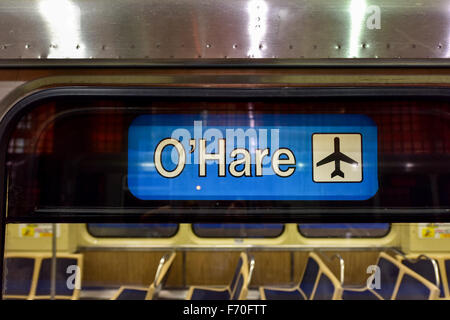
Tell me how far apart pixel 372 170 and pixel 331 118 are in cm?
27

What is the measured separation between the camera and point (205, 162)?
146 centimetres

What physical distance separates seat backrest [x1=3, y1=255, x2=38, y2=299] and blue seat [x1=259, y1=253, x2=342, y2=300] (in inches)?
87.7

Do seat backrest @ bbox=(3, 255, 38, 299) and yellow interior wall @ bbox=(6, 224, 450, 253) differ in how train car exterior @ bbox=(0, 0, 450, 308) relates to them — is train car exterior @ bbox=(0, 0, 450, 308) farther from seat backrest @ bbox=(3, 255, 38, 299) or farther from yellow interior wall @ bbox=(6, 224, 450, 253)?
yellow interior wall @ bbox=(6, 224, 450, 253)

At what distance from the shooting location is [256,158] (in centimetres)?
146

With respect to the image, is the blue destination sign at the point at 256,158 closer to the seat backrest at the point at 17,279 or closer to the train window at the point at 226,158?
the train window at the point at 226,158

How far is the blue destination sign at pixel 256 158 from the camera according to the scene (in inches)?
57.4

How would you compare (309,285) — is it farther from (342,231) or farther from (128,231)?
(128,231)

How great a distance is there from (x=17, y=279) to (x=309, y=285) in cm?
340

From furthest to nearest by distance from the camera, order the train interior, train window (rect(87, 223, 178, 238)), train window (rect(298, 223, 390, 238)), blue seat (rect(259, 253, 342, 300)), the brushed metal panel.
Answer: train window (rect(298, 223, 390, 238))
train window (rect(87, 223, 178, 238))
the train interior
blue seat (rect(259, 253, 342, 300))
the brushed metal panel

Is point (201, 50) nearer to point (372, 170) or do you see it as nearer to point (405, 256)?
point (372, 170)

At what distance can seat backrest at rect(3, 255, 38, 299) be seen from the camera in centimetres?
147

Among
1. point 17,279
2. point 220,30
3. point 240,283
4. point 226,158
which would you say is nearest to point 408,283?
point 240,283

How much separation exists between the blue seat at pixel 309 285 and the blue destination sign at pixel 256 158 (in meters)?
1.96

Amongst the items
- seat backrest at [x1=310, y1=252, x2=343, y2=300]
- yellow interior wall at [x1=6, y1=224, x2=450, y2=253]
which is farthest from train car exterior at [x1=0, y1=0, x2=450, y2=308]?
yellow interior wall at [x1=6, y1=224, x2=450, y2=253]
